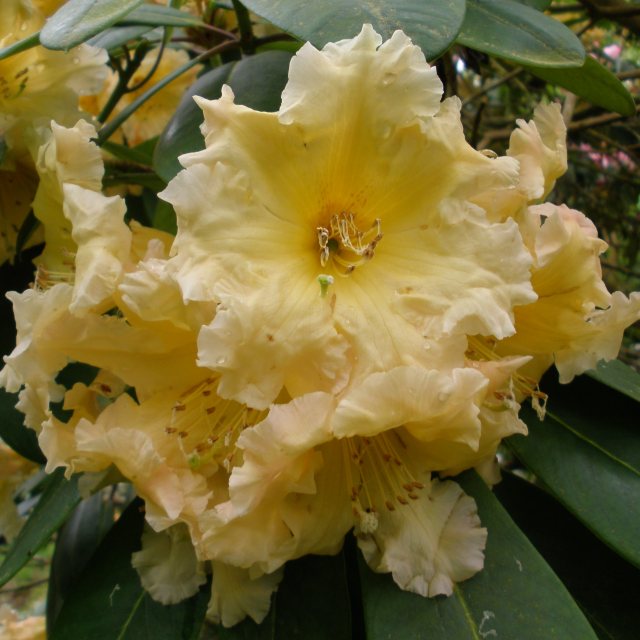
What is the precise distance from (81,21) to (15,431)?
571mm

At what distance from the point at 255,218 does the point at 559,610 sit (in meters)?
0.48

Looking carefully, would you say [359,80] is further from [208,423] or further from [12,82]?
Result: [12,82]

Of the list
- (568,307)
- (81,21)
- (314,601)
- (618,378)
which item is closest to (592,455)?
(618,378)

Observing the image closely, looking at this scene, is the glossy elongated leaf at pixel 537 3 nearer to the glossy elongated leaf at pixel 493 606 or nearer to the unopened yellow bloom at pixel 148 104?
the unopened yellow bloom at pixel 148 104

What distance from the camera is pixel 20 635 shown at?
1621 mm

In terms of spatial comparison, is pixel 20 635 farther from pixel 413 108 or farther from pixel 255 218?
pixel 413 108

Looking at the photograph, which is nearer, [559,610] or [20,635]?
[559,610]

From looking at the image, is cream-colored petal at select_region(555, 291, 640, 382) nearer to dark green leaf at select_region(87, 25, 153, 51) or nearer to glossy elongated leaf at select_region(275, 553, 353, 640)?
glossy elongated leaf at select_region(275, 553, 353, 640)

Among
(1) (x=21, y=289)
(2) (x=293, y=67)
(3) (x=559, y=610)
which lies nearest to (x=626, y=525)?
(3) (x=559, y=610)

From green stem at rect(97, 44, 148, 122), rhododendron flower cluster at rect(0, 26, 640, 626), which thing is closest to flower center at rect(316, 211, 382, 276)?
rhododendron flower cluster at rect(0, 26, 640, 626)

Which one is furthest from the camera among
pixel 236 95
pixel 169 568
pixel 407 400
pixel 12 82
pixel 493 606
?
pixel 12 82

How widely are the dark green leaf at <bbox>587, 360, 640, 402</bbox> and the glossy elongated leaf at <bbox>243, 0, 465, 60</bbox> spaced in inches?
18.4

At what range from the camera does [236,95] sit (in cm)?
99

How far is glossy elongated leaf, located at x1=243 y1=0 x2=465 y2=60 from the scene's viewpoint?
0.78 m
